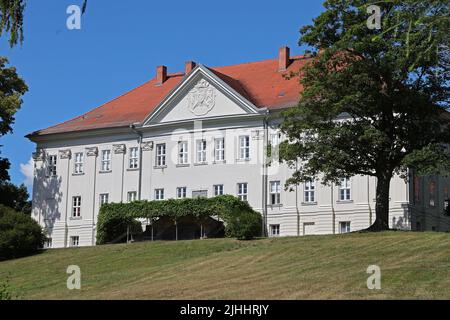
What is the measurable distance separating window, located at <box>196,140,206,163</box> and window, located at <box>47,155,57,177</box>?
37.7ft

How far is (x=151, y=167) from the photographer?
52.9 metres

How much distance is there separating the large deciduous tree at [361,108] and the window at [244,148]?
9.81 metres

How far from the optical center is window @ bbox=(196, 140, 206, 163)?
51125 mm

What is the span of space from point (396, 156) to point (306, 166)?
14.5 feet

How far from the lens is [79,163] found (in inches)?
2190

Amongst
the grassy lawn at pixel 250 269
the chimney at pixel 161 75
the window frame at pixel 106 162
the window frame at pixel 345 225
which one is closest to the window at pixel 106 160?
the window frame at pixel 106 162

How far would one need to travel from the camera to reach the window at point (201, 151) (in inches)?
2013

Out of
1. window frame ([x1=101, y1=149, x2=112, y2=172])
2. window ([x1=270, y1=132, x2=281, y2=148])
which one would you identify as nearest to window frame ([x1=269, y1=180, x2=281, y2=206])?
window ([x1=270, y1=132, x2=281, y2=148])

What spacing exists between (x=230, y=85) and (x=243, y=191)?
672cm

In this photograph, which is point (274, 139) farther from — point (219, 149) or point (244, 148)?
point (219, 149)

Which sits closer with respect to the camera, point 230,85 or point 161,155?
point 230,85

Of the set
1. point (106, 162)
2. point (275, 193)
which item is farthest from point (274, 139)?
point (106, 162)

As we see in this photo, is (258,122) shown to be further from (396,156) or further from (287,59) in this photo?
(396,156)

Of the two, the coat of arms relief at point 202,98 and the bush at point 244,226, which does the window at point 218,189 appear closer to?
the coat of arms relief at point 202,98
